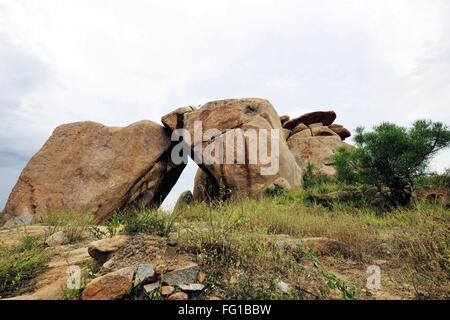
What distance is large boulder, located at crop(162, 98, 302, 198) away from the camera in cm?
727

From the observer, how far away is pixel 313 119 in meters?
14.2

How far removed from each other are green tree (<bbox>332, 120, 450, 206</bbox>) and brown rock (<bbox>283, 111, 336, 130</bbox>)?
25.2ft

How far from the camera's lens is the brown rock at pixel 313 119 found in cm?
1401

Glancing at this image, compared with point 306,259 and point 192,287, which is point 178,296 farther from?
point 306,259

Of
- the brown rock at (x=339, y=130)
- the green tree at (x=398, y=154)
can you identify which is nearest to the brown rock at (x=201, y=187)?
the green tree at (x=398, y=154)

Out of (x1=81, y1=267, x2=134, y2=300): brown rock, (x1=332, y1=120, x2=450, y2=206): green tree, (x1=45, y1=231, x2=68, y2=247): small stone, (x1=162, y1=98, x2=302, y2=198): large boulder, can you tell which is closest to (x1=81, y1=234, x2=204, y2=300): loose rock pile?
(x1=81, y1=267, x2=134, y2=300): brown rock

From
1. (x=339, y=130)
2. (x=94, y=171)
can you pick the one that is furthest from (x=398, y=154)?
(x=94, y=171)

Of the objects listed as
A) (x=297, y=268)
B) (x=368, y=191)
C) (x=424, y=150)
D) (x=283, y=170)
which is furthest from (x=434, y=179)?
(x=297, y=268)

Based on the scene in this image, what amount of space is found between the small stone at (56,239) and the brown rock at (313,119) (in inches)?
531

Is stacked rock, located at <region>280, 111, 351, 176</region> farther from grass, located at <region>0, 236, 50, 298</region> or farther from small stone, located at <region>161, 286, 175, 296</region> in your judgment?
grass, located at <region>0, 236, 50, 298</region>

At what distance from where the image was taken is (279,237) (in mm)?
2951

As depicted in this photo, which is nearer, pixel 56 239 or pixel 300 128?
pixel 56 239

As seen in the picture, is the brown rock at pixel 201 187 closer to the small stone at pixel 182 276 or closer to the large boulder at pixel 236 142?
the large boulder at pixel 236 142

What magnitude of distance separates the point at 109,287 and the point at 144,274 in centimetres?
26
